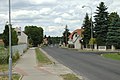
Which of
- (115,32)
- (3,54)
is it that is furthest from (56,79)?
(115,32)

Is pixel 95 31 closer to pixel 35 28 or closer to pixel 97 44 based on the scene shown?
pixel 97 44

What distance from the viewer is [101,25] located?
79.8 metres

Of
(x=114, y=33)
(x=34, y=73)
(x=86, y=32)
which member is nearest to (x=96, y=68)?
(x=34, y=73)

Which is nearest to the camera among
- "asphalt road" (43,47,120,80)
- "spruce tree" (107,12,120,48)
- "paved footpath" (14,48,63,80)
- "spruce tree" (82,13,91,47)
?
"paved footpath" (14,48,63,80)

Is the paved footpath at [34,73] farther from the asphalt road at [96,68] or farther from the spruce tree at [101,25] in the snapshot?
the spruce tree at [101,25]

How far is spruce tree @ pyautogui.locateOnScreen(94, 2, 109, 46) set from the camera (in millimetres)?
79338

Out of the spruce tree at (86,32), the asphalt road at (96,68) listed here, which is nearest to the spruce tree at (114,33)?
the spruce tree at (86,32)

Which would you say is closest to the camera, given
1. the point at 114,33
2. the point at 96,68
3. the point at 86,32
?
the point at 96,68

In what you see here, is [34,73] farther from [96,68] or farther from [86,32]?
[86,32]

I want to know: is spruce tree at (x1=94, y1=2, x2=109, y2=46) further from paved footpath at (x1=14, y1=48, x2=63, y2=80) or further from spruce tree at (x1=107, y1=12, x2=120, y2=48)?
paved footpath at (x1=14, y1=48, x2=63, y2=80)

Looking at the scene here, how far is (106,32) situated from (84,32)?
811 cm

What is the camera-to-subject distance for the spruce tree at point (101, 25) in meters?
79.3

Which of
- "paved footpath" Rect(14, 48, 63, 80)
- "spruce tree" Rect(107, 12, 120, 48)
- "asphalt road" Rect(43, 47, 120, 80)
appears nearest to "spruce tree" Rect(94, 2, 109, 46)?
"spruce tree" Rect(107, 12, 120, 48)

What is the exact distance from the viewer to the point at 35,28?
169 meters
